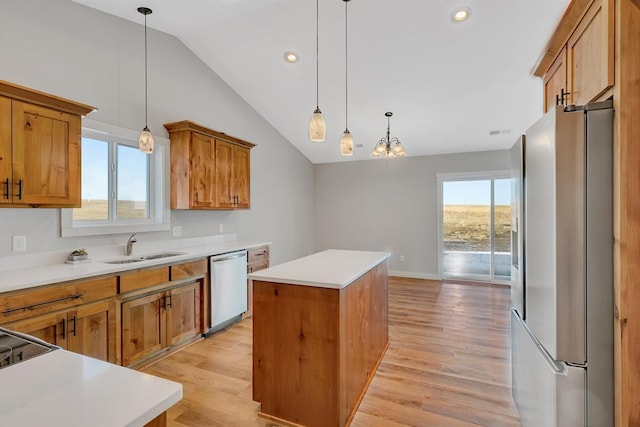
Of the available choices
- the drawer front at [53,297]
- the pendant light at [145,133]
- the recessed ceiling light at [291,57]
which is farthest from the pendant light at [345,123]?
the drawer front at [53,297]

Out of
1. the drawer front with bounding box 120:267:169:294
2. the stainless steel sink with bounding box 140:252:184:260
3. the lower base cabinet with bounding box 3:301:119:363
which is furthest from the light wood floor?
the stainless steel sink with bounding box 140:252:184:260

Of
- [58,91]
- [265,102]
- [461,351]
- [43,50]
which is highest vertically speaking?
[265,102]

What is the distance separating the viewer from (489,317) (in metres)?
3.86

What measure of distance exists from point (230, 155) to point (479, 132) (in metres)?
3.83

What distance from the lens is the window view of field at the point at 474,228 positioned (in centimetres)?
546

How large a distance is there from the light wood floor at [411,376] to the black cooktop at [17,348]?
134cm

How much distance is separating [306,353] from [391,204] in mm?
4801

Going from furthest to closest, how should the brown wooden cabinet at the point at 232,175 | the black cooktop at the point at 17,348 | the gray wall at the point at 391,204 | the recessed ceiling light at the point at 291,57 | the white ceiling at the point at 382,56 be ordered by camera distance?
the gray wall at the point at 391,204
the brown wooden cabinet at the point at 232,175
the recessed ceiling light at the point at 291,57
the white ceiling at the point at 382,56
the black cooktop at the point at 17,348

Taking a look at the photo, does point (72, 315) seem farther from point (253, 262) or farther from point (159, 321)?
point (253, 262)

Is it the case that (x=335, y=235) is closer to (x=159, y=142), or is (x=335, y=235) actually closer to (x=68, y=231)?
(x=159, y=142)

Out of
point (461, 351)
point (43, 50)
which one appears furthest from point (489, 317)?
point (43, 50)

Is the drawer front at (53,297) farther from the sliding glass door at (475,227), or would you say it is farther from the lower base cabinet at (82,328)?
the sliding glass door at (475,227)

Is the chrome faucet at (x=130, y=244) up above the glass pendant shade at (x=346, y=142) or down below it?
below

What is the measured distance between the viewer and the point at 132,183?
11.0ft
